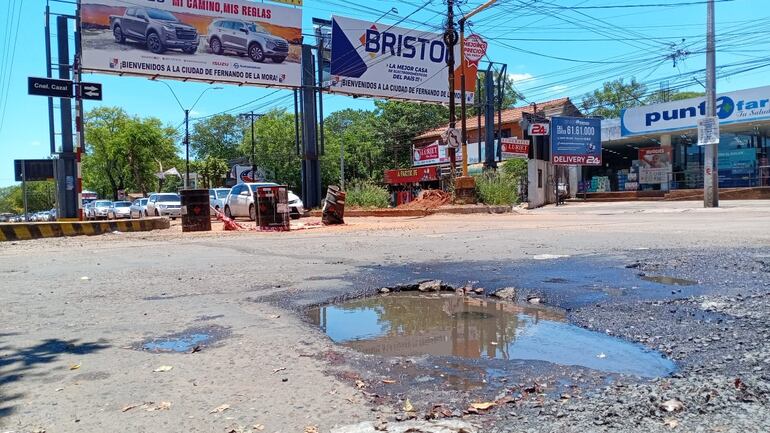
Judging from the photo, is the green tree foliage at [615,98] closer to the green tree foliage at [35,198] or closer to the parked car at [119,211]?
the parked car at [119,211]

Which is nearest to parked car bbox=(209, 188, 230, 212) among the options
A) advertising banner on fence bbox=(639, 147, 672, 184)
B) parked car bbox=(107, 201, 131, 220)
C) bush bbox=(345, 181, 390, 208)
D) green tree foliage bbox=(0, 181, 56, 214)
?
bush bbox=(345, 181, 390, 208)

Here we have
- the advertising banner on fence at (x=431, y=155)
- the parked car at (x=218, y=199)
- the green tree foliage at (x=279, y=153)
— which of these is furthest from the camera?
the green tree foliage at (x=279, y=153)

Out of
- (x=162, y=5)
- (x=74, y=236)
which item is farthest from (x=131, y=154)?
(x=74, y=236)

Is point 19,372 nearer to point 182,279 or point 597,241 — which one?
point 182,279

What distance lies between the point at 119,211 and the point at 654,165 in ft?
115

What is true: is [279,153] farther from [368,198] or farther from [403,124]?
[368,198]

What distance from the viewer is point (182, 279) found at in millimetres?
7297

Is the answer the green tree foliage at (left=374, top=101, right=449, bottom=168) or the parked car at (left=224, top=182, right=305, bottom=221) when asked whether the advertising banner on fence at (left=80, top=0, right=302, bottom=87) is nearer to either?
the parked car at (left=224, top=182, right=305, bottom=221)

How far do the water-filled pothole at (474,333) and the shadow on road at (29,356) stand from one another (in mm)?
1919

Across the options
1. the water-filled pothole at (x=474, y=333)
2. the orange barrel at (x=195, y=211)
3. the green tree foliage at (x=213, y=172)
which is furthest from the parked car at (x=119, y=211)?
the water-filled pothole at (x=474, y=333)

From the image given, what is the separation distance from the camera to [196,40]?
2475cm

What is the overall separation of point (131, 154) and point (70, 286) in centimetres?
5362

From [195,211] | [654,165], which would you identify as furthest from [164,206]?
[654,165]

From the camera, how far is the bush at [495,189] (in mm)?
23031
